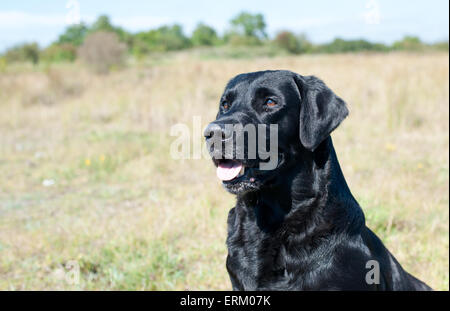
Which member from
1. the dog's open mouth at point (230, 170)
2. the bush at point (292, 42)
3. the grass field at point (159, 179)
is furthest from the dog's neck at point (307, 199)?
the bush at point (292, 42)

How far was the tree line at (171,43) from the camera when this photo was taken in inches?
746

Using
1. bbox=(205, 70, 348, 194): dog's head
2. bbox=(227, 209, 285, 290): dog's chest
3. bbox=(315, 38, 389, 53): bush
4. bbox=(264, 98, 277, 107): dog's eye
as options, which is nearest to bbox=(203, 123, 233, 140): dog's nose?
bbox=(205, 70, 348, 194): dog's head

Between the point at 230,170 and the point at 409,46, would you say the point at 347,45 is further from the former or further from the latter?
Result: the point at 230,170

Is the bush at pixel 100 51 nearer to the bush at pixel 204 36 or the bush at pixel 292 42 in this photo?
the bush at pixel 292 42

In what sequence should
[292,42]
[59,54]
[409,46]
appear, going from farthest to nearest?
[292,42]
[59,54]
[409,46]

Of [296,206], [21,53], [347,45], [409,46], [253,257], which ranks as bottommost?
[253,257]

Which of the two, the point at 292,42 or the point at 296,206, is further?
the point at 292,42

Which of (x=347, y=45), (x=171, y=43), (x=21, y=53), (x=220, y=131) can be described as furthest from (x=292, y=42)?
(x=220, y=131)

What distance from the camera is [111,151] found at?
7387mm

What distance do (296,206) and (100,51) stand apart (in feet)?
53.2

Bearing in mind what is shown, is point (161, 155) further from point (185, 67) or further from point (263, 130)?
point (185, 67)

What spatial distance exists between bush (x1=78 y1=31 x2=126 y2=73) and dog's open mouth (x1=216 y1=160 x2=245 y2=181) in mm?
15804

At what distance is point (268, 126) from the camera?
2.43 meters

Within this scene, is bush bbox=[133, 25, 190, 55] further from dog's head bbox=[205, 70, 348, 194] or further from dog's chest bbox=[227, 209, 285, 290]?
dog's chest bbox=[227, 209, 285, 290]
